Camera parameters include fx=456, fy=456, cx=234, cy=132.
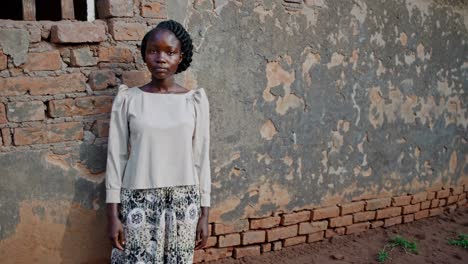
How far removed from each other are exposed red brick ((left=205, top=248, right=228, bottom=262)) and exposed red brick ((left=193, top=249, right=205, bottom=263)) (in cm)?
3

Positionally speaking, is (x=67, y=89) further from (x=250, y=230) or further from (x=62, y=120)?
(x=250, y=230)

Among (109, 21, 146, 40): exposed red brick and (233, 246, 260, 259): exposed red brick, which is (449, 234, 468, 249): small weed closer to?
(233, 246, 260, 259): exposed red brick

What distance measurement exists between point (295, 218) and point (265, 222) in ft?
0.86

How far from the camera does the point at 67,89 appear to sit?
2.30 m

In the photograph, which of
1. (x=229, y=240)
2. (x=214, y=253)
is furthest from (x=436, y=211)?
(x=214, y=253)

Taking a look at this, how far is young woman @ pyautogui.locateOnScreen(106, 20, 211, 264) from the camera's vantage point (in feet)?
6.72

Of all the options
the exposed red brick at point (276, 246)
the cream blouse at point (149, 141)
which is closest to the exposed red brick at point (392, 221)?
the exposed red brick at point (276, 246)

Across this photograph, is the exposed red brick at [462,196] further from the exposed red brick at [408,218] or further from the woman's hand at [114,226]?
the woman's hand at [114,226]

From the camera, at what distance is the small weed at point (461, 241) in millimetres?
3664

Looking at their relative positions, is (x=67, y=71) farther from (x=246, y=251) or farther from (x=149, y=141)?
(x=246, y=251)

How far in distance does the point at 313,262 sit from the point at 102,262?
149 centimetres

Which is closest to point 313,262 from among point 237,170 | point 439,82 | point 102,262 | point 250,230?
point 250,230

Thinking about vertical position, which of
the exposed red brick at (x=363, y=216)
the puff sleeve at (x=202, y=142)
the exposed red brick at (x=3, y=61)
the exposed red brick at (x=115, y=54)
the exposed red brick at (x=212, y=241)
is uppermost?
the exposed red brick at (x=115, y=54)

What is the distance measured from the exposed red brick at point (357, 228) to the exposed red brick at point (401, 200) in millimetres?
312
